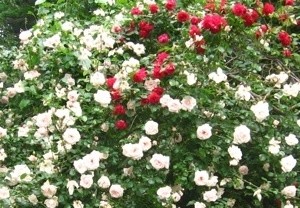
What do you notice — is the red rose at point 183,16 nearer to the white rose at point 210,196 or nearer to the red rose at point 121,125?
the red rose at point 121,125

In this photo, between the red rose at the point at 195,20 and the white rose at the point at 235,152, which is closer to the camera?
the white rose at the point at 235,152

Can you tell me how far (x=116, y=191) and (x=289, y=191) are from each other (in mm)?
795

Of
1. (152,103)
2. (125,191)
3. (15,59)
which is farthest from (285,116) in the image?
(15,59)

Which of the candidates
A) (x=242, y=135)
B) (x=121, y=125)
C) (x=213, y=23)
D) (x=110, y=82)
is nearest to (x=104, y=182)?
(x=121, y=125)

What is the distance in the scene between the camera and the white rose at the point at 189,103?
257cm

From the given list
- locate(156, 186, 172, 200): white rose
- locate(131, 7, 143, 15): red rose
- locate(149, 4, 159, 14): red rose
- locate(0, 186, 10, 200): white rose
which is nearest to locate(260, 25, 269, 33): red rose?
locate(149, 4, 159, 14): red rose

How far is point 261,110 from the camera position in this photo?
256cm

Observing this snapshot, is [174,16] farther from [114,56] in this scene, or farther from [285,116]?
[285,116]

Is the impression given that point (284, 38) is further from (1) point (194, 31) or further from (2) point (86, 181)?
(2) point (86, 181)

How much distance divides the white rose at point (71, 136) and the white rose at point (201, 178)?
60 cm

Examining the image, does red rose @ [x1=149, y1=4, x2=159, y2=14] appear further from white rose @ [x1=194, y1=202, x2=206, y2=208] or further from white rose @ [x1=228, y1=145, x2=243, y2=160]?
white rose @ [x1=194, y1=202, x2=206, y2=208]

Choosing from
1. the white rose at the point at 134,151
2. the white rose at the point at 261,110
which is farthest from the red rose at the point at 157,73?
the white rose at the point at 261,110

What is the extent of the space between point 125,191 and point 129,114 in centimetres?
40

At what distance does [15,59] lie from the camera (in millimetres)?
3596
